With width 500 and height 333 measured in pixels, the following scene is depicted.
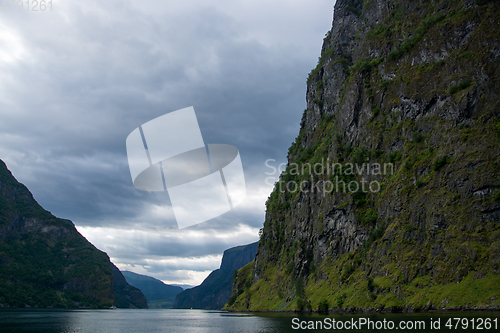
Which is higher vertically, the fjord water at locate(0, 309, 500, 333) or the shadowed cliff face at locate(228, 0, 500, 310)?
the shadowed cliff face at locate(228, 0, 500, 310)

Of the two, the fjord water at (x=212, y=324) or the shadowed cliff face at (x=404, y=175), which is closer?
the fjord water at (x=212, y=324)

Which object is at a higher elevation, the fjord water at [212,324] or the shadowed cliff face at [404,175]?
the shadowed cliff face at [404,175]

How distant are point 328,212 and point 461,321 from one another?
68798 mm

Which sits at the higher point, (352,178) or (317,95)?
(317,95)

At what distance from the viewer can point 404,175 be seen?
83625 mm

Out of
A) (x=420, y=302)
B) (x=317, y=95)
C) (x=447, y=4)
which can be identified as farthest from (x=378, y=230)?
(x=317, y=95)

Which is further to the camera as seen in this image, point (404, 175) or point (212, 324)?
point (404, 175)

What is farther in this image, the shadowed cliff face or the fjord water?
the shadowed cliff face

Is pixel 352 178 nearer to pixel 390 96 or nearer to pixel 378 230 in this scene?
pixel 378 230

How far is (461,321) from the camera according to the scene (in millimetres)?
37906

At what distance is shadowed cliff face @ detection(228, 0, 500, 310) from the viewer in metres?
63.6

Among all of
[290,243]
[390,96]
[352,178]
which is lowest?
[290,243]

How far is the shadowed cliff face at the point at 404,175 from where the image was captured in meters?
63.6

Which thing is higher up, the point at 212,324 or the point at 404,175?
the point at 404,175
